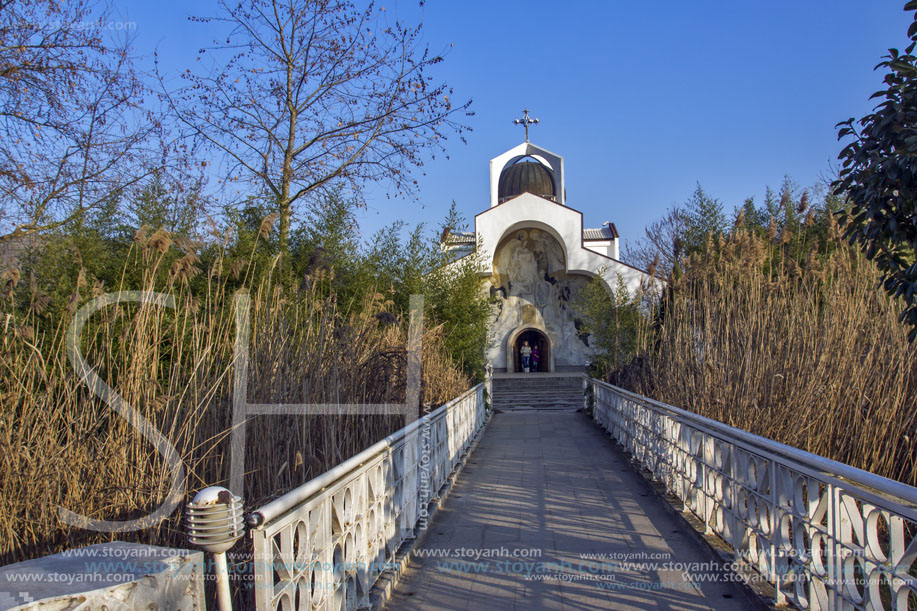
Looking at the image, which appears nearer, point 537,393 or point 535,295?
point 537,393

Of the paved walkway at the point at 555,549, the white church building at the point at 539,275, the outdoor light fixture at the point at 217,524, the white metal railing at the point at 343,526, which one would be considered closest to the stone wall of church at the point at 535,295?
the white church building at the point at 539,275

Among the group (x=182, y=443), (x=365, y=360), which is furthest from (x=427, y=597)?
(x=365, y=360)

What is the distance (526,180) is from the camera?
91.8ft

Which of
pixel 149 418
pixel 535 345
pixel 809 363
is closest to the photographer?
pixel 149 418

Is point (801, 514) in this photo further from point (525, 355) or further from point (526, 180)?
point (526, 180)

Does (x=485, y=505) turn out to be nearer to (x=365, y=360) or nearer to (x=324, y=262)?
(x=365, y=360)

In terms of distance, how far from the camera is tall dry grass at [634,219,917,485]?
13.7ft

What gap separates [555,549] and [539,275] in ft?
71.8

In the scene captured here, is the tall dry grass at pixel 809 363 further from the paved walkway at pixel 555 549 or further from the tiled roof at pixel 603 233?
the tiled roof at pixel 603 233

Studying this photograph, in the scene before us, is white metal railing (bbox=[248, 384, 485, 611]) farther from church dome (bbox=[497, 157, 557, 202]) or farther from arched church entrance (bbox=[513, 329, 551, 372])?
church dome (bbox=[497, 157, 557, 202])

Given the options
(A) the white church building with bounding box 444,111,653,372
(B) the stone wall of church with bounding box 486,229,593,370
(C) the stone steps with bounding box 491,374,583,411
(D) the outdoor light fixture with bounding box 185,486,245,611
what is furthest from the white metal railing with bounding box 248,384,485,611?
(B) the stone wall of church with bounding box 486,229,593,370

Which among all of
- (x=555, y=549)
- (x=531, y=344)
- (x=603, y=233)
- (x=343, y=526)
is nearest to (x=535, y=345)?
(x=531, y=344)

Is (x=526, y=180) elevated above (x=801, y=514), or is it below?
above

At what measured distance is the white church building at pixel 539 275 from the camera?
76.6 feet
